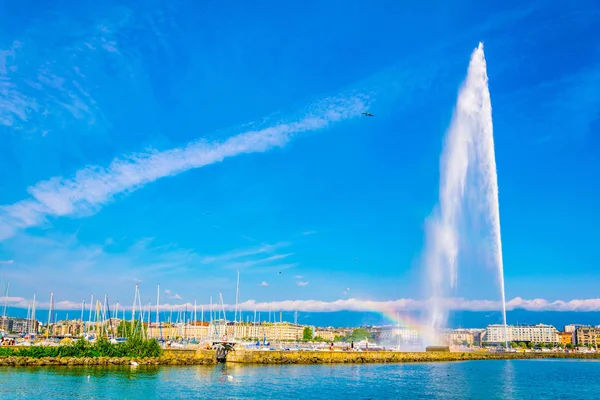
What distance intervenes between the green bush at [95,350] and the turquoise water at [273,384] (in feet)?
15.2

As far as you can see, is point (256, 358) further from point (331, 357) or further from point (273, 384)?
point (273, 384)

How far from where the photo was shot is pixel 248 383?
148 ft

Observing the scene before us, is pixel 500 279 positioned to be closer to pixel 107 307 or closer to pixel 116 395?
pixel 116 395

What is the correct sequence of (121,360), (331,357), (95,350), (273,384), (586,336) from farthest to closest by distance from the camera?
(586,336) → (331,357) → (95,350) → (121,360) → (273,384)

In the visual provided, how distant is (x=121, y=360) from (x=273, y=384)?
20.2 metres

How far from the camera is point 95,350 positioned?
2306 inches

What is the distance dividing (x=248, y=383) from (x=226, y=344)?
23.1 meters

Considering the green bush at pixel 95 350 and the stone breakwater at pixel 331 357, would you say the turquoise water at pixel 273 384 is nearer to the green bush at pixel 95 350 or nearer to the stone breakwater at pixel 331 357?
the green bush at pixel 95 350

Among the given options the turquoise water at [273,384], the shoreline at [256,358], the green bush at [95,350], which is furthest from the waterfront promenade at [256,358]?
the turquoise water at [273,384]

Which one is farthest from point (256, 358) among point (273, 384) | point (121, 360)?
point (273, 384)

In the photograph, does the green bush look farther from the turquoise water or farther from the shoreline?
the turquoise water

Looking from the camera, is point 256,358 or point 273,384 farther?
point 256,358

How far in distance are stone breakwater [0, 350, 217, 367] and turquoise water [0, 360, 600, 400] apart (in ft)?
9.56

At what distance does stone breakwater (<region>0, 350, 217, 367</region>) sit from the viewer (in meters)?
55.6
